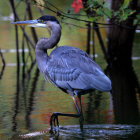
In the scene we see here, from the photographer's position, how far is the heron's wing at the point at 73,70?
641cm

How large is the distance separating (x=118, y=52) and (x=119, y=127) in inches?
224

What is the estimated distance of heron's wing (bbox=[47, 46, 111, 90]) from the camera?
6.41 m

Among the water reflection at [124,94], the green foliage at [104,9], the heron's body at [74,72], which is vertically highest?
the green foliage at [104,9]

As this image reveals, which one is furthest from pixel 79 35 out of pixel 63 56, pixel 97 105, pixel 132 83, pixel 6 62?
pixel 63 56

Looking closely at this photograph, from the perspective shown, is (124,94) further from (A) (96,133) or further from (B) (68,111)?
(A) (96,133)

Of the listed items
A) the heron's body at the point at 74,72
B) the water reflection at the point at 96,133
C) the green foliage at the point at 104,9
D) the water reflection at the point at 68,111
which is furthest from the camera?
the green foliage at the point at 104,9

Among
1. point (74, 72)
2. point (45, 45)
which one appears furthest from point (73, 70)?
point (45, 45)

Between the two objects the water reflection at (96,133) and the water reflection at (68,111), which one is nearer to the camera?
the water reflection at (96,133)

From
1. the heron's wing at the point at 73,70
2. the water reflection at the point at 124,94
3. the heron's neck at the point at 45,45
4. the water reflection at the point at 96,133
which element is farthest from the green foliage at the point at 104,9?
the water reflection at the point at 96,133

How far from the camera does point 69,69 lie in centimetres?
658

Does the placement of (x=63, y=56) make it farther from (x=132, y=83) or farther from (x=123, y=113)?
(x=132, y=83)

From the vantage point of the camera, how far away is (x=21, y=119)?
22.9ft

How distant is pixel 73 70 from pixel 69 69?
0.22 feet

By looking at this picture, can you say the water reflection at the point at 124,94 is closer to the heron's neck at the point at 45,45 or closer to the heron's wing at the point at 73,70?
the heron's wing at the point at 73,70
